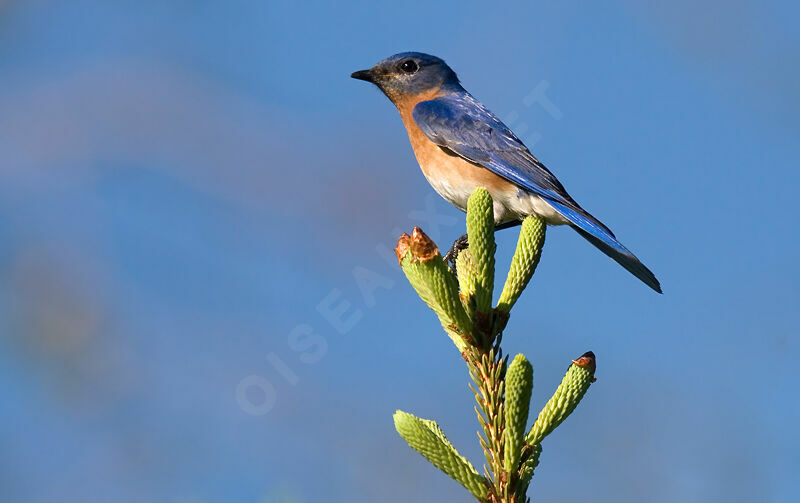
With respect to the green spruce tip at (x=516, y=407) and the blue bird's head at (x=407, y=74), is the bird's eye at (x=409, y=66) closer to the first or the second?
the blue bird's head at (x=407, y=74)

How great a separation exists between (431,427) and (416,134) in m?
3.63

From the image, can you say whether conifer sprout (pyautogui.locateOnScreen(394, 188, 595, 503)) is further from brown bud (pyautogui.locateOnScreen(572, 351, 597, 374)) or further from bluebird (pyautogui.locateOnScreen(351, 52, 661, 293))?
bluebird (pyautogui.locateOnScreen(351, 52, 661, 293))

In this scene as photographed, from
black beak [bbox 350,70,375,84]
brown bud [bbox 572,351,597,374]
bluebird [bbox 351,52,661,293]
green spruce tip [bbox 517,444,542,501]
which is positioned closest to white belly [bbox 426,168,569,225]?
bluebird [bbox 351,52,661,293]

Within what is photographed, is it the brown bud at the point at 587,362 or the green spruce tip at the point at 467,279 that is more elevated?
the green spruce tip at the point at 467,279

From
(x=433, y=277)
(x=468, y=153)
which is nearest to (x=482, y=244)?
(x=433, y=277)

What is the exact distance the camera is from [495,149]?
555 centimetres

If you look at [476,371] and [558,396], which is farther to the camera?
[476,371]

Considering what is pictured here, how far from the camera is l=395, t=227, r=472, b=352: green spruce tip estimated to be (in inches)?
104

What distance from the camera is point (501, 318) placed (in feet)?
8.97

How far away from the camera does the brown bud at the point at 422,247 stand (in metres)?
2.65

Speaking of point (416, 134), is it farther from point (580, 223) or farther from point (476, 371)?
point (476, 371)

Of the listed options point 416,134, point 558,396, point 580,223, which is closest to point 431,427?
point 558,396

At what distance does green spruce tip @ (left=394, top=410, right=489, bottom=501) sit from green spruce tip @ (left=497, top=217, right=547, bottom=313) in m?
0.57

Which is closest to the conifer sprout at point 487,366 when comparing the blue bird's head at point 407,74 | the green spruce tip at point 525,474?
the green spruce tip at point 525,474
